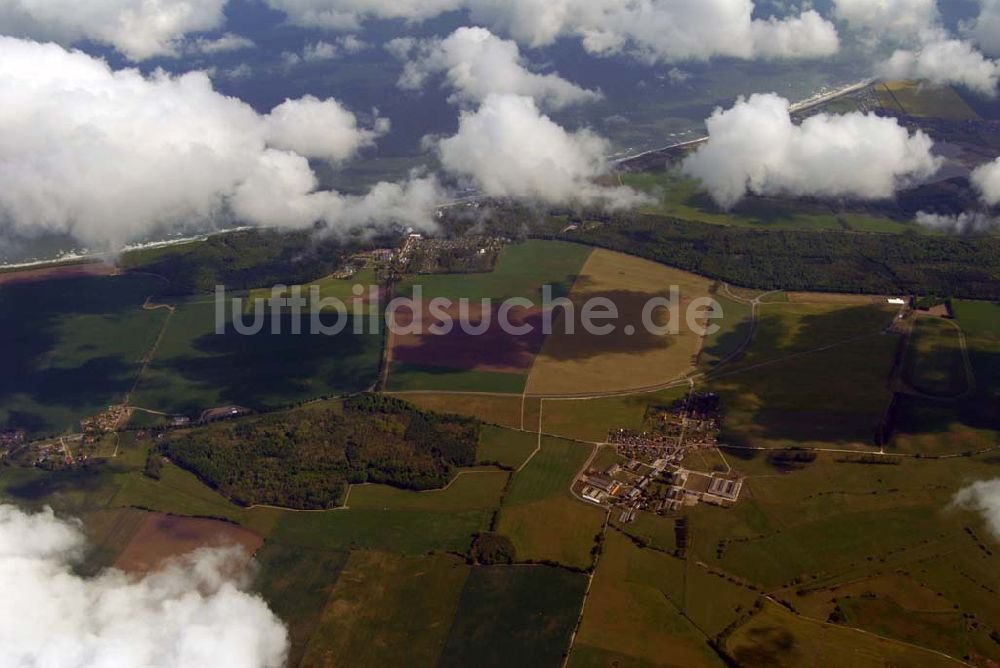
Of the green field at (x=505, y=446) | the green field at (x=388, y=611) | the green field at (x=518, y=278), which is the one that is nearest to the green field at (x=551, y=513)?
the green field at (x=505, y=446)

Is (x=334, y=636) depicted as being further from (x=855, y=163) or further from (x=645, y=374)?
(x=855, y=163)

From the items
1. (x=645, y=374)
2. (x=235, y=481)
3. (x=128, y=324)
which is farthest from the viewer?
Result: (x=128, y=324)

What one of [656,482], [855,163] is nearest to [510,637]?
[656,482]

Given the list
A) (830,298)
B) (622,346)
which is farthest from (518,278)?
(830,298)

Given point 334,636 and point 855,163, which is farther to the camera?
point 855,163

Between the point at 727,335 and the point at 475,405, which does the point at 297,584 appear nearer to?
the point at 475,405

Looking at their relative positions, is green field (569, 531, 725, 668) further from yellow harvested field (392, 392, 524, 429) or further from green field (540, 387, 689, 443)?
yellow harvested field (392, 392, 524, 429)

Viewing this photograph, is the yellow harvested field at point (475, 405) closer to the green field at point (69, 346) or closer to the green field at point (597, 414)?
the green field at point (597, 414)
